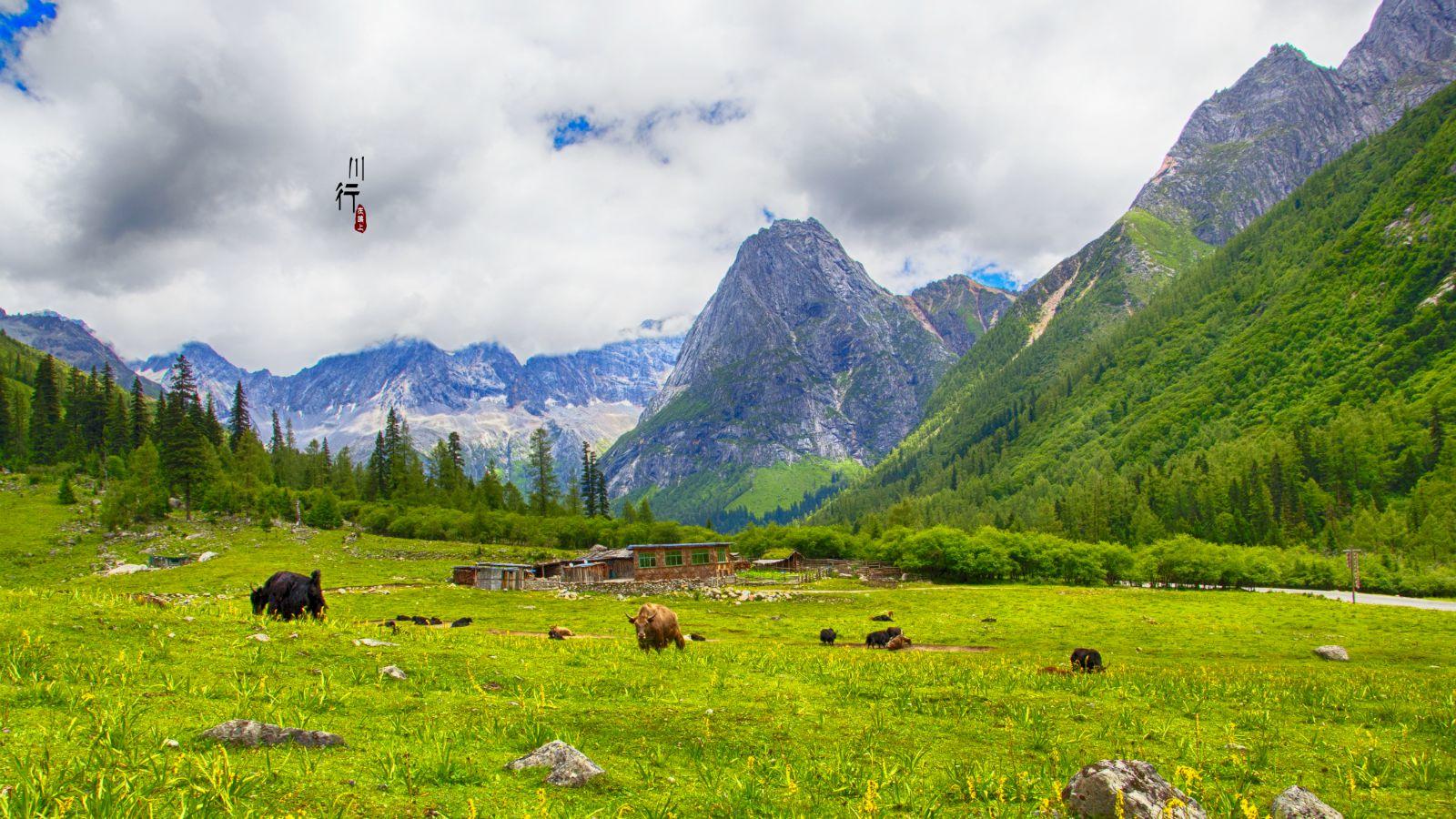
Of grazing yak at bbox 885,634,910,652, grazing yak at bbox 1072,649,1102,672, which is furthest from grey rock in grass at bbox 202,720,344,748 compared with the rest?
grazing yak at bbox 885,634,910,652

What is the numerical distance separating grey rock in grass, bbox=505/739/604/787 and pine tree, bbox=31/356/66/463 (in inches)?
5651

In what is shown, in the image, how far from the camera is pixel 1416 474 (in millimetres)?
129750

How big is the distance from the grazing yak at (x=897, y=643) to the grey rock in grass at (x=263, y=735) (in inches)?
1104

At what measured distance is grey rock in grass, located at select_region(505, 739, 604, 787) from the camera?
8.31 m

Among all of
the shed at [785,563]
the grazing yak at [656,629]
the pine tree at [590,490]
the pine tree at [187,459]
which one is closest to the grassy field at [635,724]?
the grazing yak at [656,629]

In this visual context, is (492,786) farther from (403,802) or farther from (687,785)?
(687,785)

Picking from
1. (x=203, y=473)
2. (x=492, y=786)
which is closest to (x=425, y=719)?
(x=492, y=786)

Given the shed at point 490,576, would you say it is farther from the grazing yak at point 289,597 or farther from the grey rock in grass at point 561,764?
the grey rock in grass at point 561,764

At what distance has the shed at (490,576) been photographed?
7088 centimetres

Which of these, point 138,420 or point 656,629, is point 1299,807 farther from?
point 138,420

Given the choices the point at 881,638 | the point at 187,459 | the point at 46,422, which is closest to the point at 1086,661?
the point at 881,638

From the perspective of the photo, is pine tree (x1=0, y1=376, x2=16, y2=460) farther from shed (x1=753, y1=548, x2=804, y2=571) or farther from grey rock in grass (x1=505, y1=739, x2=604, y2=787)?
grey rock in grass (x1=505, y1=739, x2=604, y2=787)

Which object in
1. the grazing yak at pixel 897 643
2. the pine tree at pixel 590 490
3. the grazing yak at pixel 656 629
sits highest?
the pine tree at pixel 590 490

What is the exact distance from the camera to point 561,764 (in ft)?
28.2
